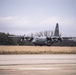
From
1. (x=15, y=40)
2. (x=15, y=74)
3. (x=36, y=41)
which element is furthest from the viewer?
(x=15, y=40)

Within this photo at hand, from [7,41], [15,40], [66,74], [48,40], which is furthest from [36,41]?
[66,74]

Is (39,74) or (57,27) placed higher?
(57,27)

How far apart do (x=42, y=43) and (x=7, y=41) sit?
27223 millimetres

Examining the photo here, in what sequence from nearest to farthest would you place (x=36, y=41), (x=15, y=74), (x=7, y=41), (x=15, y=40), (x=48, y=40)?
(x=15, y=74)
(x=36, y=41)
(x=48, y=40)
(x=7, y=41)
(x=15, y=40)

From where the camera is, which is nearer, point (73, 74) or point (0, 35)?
point (73, 74)

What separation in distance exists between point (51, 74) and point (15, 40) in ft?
273

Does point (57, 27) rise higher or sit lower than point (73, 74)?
higher

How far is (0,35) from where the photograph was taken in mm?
89750

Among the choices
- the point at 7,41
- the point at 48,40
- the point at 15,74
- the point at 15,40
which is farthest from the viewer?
the point at 15,40

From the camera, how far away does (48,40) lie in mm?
66062

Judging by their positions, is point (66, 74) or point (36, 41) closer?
point (66, 74)

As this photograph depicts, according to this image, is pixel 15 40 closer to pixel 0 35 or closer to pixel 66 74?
pixel 0 35

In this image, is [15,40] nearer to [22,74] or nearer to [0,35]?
[0,35]

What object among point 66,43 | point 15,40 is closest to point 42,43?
point 66,43
